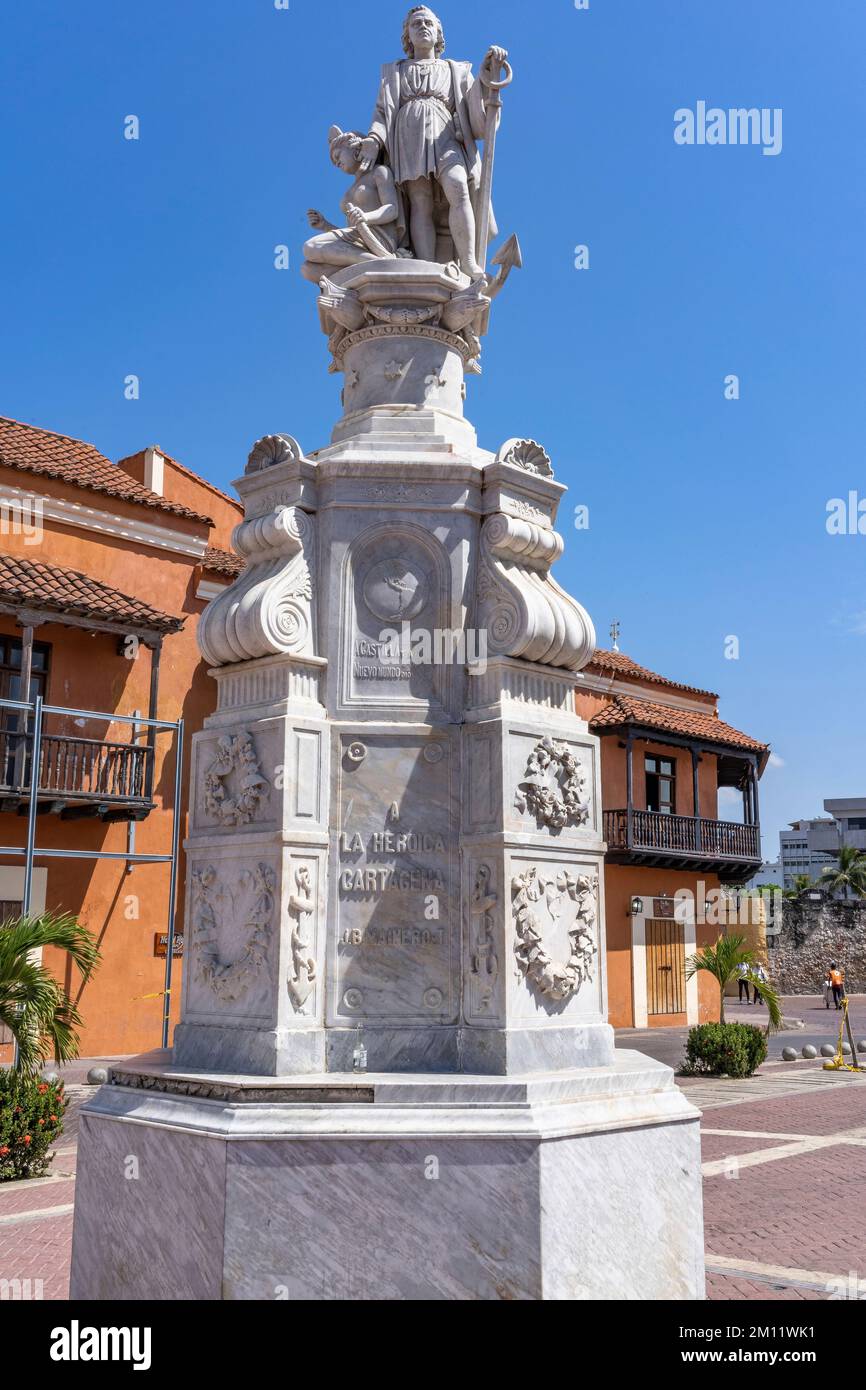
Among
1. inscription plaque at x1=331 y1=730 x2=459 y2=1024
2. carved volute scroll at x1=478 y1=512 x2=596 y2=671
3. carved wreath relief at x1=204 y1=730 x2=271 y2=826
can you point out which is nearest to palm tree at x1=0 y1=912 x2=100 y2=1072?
carved wreath relief at x1=204 y1=730 x2=271 y2=826

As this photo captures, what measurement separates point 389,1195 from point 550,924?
1.16m

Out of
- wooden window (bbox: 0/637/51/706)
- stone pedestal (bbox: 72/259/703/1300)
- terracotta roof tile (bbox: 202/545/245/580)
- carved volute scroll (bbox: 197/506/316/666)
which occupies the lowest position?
stone pedestal (bbox: 72/259/703/1300)

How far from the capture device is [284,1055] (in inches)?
164

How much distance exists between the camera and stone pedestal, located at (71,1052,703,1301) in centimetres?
376

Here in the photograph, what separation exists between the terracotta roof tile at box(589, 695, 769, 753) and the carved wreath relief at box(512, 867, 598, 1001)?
20633 millimetres

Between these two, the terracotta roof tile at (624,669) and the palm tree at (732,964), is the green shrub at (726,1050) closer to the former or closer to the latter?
the palm tree at (732,964)

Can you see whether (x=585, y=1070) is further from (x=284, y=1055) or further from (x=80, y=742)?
(x=80, y=742)

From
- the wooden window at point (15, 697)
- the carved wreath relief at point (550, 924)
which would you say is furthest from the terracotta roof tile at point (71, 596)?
the carved wreath relief at point (550, 924)

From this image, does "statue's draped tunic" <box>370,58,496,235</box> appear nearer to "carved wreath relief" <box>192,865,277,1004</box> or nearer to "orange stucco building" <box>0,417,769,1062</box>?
"carved wreath relief" <box>192,865,277,1004</box>

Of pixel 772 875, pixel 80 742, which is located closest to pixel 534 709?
pixel 80 742

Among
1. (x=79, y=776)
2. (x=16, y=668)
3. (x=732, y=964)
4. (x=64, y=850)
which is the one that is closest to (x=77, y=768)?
(x=79, y=776)

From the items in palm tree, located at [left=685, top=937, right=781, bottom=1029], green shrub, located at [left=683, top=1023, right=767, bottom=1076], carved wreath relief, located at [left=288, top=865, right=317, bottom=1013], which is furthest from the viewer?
palm tree, located at [left=685, top=937, right=781, bottom=1029]

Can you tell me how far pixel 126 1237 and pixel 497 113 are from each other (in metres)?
4.99

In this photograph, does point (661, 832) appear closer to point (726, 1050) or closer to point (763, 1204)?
point (726, 1050)
